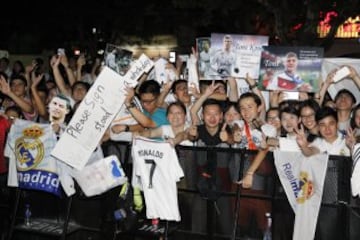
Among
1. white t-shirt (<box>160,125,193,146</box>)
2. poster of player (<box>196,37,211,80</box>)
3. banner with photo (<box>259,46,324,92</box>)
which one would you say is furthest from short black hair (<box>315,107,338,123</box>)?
poster of player (<box>196,37,211,80</box>)

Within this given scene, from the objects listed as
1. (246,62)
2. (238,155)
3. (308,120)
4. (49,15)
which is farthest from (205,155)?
(49,15)

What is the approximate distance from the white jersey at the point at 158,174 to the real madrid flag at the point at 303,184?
112 centimetres

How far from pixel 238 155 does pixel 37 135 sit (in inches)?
99.9

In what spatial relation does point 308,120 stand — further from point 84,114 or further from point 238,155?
point 84,114

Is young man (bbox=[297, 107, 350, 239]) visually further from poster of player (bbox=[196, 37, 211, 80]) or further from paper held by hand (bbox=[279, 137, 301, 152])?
poster of player (bbox=[196, 37, 211, 80])

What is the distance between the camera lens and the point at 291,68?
6.61 meters

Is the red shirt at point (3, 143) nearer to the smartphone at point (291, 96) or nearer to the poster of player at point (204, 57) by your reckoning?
the poster of player at point (204, 57)

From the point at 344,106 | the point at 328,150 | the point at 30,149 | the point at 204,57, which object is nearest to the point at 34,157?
the point at 30,149

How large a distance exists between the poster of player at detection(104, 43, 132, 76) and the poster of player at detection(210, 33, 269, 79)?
1.24 meters

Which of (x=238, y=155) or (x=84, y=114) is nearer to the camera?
(x=238, y=155)

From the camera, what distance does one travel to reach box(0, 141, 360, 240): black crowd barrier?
5.30 metres

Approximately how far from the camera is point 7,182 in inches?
277

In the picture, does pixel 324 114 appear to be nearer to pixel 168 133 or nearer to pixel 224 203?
pixel 224 203

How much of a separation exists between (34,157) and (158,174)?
1.67m
